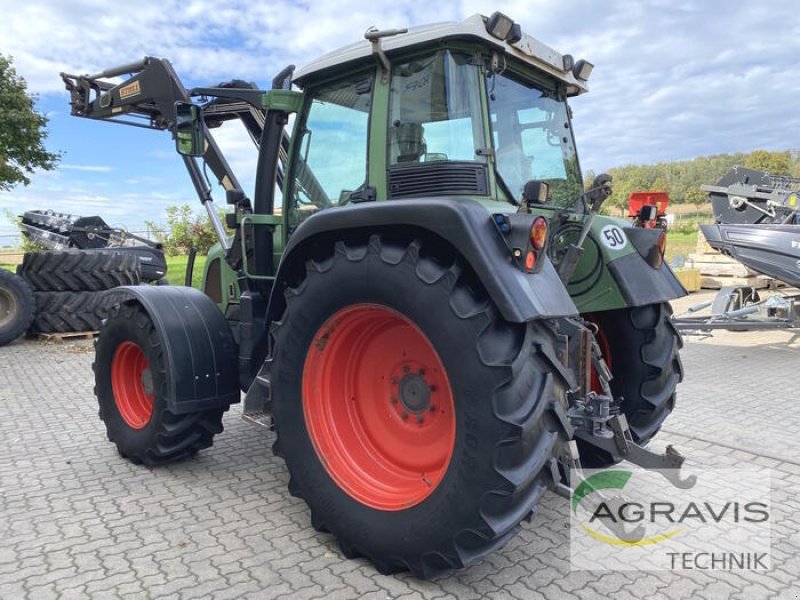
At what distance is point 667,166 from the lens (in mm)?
50875

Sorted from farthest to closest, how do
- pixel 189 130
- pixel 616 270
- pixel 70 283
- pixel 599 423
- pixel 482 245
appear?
pixel 70 283
pixel 189 130
pixel 616 270
pixel 599 423
pixel 482 245

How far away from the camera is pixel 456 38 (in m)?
2.86

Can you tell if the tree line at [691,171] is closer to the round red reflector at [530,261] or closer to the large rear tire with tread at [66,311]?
the large rear tire with tread at [66,311]

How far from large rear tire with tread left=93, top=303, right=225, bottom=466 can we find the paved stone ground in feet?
0.61

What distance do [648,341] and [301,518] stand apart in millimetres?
2285

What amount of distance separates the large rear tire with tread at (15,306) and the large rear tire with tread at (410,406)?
7.71 meters

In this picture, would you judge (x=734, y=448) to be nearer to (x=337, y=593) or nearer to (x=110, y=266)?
(x=337, y=593)

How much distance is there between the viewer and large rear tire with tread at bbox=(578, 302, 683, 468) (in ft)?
11.7

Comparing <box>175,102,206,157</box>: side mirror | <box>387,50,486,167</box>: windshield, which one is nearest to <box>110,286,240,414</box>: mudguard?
<box>175,102,206,157</box>: side mirror

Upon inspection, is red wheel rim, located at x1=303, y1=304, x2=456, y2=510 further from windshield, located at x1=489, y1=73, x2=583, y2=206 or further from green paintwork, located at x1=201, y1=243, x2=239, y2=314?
green paintwork, located at x1=201, y1=243, x2=239, y2=314

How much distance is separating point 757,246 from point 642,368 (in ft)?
20.7

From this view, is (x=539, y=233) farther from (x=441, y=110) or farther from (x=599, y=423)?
(x=599, y=423)

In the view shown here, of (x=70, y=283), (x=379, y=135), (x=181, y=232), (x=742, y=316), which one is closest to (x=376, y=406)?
(x=379, y=135)

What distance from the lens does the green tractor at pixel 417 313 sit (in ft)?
7.90
